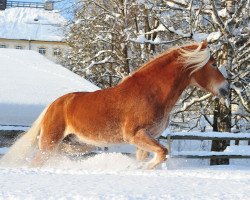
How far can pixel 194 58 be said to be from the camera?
6320 mm

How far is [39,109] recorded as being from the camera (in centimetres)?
1227

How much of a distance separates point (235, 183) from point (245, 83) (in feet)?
36.7

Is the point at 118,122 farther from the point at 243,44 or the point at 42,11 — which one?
the point at 42,11

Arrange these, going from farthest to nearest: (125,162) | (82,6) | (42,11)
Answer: (42,11) < (82,6) < (125,162)

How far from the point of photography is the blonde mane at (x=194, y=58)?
633 centimetres

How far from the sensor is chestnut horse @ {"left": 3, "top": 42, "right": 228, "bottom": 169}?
237 inches

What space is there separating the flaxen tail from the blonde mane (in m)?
1.97

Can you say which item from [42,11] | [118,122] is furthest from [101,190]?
[42,11]

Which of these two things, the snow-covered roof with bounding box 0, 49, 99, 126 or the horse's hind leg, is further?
the snow-covered roof with bounding box 0, 49, 99, 126

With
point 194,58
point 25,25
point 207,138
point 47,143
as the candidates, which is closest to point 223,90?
point 194,58

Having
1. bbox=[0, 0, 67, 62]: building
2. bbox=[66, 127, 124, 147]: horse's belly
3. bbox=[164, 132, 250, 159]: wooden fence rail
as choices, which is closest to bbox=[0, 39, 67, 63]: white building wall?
bbox=[0, 0, 67, 62]: building

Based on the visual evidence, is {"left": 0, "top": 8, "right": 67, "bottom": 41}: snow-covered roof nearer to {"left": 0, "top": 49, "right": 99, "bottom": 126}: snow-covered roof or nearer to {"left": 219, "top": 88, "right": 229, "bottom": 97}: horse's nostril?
{"left": 0, "top": 49, "right": 99, "bottom": 126}: snow-covered roof

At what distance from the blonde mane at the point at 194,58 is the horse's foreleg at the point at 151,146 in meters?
1.07

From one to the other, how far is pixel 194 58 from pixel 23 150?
8.44 feet
